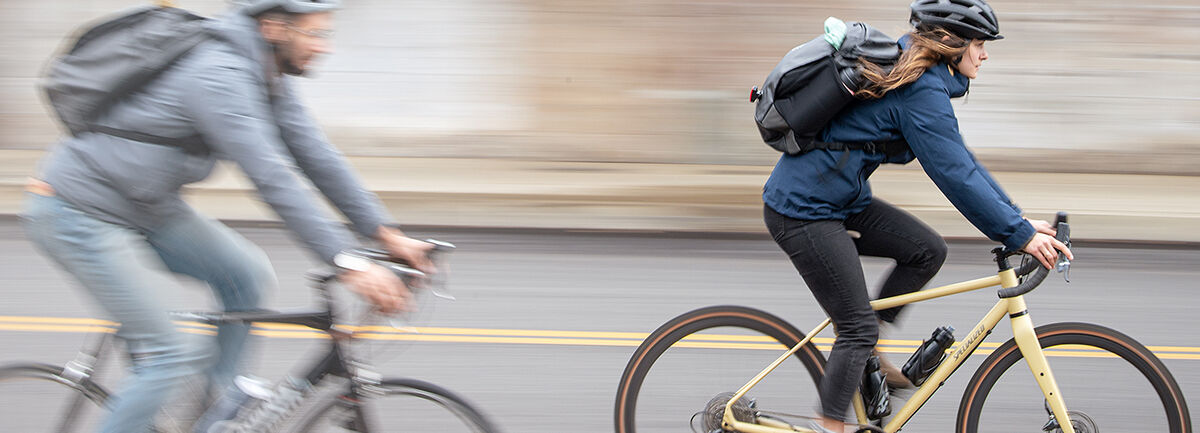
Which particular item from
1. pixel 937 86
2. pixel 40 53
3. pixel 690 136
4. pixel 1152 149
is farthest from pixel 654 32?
pixel 937 86

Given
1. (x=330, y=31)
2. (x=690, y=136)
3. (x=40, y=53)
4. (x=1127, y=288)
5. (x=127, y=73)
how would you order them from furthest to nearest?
(x=40, y=53) → (x=690, y=136) → (x=1127, y=288) → (x=330, y=31) → (x=127, y=73)

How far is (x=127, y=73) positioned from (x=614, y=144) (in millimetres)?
6857

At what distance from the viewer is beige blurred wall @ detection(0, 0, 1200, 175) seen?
906 centimetres

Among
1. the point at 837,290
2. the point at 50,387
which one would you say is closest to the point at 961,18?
the point at 837,290

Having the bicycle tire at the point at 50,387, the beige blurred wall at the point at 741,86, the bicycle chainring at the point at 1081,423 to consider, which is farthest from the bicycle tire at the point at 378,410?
the beige blurred wall at the point at 741,86

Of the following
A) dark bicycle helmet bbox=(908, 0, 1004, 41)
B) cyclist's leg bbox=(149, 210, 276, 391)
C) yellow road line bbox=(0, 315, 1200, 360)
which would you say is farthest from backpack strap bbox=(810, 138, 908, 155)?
yellow road line bbox=(0, 315, 1200, 360)

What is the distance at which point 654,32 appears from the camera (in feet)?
30.2

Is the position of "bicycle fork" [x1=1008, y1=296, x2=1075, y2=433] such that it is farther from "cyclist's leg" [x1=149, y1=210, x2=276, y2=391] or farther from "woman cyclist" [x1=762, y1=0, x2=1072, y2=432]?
"cyclist's leg" [x1=149, y1=210, x2=276, y2=391]

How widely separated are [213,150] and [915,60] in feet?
5.97

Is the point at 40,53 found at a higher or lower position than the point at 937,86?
lower

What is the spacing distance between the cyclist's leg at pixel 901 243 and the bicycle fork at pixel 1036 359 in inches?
10.4

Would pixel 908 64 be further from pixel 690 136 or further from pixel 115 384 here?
pixel 690 136

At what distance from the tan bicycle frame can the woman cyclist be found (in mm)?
97

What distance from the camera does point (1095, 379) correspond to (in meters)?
3.40
